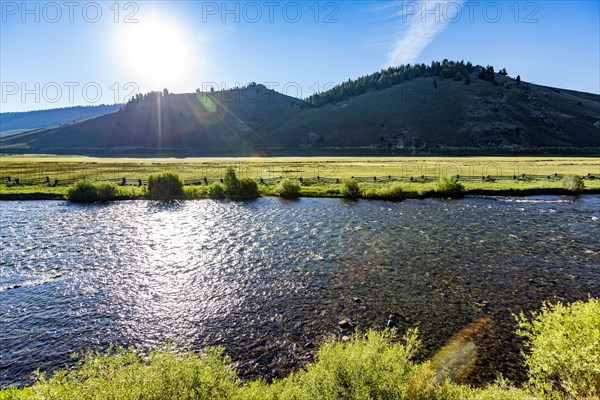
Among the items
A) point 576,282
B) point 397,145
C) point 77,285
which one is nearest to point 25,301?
point 77,285

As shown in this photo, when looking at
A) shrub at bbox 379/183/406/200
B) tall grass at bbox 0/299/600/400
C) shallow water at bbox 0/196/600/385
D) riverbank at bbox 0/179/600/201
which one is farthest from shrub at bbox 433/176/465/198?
tall grass at bbox 0/299/600/400

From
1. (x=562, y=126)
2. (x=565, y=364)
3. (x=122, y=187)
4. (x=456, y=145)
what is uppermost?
(x=562, y=126)

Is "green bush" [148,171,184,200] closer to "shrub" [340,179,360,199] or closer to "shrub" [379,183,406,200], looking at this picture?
"shrub" [340,179,360,199]

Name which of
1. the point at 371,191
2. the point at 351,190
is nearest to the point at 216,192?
the point at 351,190

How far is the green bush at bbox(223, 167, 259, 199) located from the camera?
196 ft

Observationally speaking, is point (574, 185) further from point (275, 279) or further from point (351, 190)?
point (275, 279)

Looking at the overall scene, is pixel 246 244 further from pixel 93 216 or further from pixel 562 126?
pixel 562 126

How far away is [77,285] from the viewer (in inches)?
926

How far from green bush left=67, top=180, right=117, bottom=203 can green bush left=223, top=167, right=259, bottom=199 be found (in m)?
21.4

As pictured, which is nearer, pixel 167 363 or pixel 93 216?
pixel 167 363

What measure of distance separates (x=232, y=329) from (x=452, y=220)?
3438cm

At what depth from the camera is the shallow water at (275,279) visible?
16.7m

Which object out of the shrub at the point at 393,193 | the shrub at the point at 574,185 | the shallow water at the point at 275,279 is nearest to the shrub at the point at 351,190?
the shrub at the point at 393,193

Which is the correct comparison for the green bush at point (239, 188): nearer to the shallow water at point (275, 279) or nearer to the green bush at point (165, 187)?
the green bush at point (165, 187)
